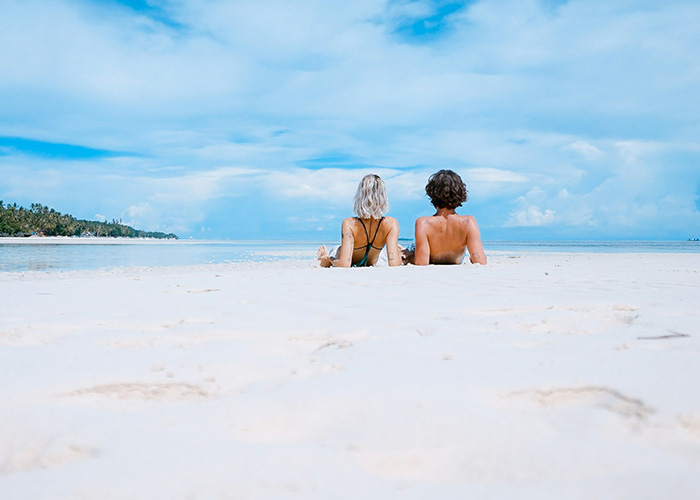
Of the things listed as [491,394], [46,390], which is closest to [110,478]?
[46,390]

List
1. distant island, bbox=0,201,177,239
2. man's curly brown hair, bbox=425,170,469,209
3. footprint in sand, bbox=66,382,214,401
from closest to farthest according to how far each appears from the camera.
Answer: footprint in sand, bbox=66,382,214,401, man's curly brown hair, bbox=425,170,469,209, distant island, bbox=0,201,177,239

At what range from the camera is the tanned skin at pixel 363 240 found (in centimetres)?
657

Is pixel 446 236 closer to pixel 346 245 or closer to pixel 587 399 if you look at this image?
pixel 346 245

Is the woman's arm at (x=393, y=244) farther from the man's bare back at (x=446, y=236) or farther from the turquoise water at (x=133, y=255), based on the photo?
the turquoise water at (x=133, y=255)

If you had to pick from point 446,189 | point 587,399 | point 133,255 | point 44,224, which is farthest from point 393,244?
point 44,224

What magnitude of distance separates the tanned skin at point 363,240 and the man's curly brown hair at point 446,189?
2.23 feet

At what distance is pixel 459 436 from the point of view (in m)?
1.18

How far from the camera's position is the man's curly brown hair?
635 cm

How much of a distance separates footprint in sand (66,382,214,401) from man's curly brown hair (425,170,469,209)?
17.4 feet

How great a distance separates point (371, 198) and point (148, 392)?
16.7 feet

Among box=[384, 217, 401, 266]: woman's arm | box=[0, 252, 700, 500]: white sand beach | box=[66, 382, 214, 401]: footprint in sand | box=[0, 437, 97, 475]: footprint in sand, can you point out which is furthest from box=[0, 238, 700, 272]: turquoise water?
box=[0, 437, 97, 475]: footprint in sand

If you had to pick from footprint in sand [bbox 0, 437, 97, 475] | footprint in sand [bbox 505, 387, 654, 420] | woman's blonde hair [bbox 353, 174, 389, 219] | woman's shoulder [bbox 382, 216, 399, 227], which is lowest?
footprint in sand [bbox 0, 437, 97, 475]

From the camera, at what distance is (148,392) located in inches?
59.2

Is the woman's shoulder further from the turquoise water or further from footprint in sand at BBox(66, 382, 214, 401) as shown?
the turquoise water
